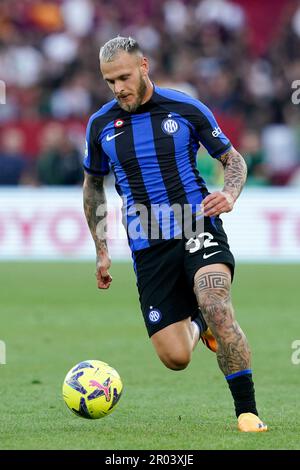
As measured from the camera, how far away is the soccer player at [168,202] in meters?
6.45

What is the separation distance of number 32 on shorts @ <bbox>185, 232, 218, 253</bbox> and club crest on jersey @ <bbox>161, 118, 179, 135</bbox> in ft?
2.29

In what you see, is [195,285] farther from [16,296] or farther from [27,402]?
[16,296]

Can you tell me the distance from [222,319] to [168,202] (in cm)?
94

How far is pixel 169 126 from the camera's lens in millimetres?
6891

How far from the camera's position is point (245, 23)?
2417cm

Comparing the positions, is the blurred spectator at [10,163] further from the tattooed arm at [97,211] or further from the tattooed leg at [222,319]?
the tattooed leg at [222,319]

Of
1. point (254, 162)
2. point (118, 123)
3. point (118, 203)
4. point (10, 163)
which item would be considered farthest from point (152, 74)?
point (118, 123)

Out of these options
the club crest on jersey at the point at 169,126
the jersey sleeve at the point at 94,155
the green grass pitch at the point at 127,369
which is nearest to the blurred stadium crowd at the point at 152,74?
the green grass pitch at the point at 127,369

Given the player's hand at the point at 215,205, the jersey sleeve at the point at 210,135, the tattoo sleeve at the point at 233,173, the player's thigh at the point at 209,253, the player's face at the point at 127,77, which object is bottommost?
the player's thigh at the point at 209,253

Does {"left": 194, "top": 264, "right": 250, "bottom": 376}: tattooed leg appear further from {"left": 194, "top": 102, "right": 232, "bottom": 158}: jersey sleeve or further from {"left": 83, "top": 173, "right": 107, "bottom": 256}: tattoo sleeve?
{"left": 83, "top": 173, "right": 107, "bottom": 256}: tattoo sleeve

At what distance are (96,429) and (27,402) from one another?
124cm

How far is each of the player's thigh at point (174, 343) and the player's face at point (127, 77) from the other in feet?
4.87

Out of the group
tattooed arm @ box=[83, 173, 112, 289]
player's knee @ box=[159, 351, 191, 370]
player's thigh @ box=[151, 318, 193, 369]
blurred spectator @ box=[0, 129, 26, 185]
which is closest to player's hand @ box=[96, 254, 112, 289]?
tattooed arm @ box=[83, 173, 112, 289]

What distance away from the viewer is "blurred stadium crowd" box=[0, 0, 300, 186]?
19.9 metres
